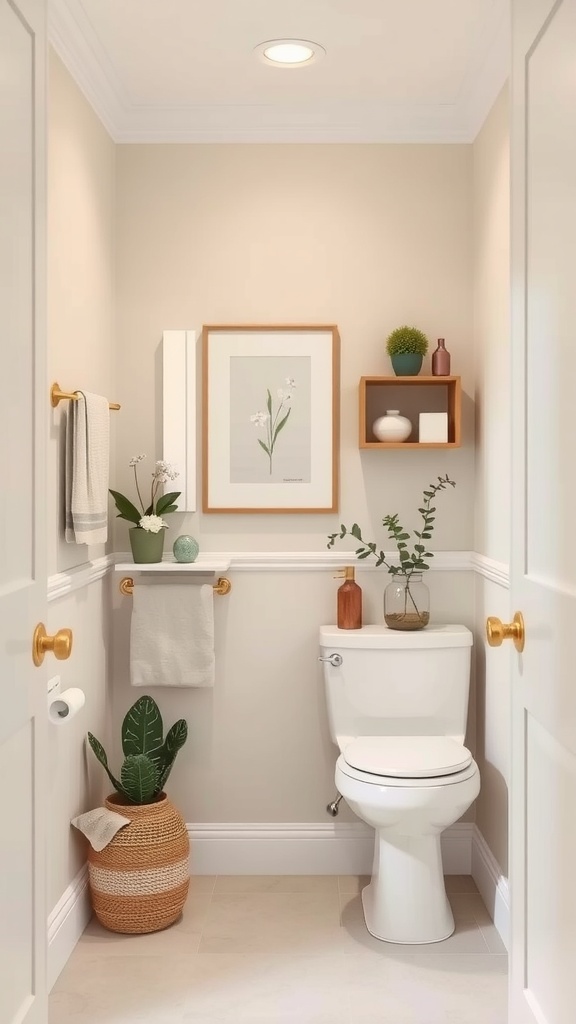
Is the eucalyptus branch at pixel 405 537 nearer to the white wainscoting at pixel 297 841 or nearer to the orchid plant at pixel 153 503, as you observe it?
the white wainscoting at pixel 297 841

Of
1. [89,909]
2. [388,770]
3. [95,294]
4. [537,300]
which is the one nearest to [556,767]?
[537,300]

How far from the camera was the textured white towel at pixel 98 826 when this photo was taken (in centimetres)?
261

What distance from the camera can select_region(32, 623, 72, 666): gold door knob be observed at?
156 centimetres

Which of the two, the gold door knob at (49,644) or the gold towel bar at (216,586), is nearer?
the gold door knob at (49,644)

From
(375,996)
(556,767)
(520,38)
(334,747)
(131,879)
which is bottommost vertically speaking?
(375,996)

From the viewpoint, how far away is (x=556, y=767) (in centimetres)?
144

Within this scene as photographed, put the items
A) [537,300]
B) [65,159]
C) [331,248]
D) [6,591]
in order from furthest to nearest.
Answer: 1. [331,248]
2. [65,159]
3. [537,300]
4. [6,591]

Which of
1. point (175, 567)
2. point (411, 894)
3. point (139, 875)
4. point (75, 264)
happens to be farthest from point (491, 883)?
point (75, 264)

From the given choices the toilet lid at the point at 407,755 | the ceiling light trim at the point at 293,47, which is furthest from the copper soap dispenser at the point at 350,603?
the ceiling light trim at the point at 293,47

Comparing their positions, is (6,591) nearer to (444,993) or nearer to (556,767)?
(556,767)

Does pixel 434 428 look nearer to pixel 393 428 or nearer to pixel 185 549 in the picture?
pixel 393 428

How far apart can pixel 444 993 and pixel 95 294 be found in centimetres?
217

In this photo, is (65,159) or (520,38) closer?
(520,38)

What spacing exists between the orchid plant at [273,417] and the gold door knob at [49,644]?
5.33 ft
